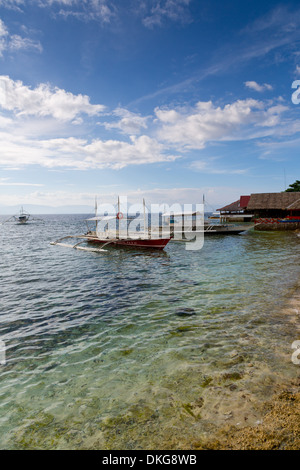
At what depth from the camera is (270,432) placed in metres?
3.85

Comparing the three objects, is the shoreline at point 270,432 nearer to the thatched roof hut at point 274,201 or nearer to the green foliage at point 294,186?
the thatched roof hut at point 274,201

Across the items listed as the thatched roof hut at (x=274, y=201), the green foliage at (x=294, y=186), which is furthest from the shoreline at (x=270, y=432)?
the green foliage at (x=294, y=186)

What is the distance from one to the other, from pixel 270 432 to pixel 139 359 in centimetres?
367

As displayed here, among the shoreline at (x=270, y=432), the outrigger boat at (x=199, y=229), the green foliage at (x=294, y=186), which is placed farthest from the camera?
the green foliage at (x=294, y=186)

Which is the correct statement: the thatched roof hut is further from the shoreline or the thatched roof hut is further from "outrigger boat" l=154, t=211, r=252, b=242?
the shoreline

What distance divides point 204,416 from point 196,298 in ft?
23.4

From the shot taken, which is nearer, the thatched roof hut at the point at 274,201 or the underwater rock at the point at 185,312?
the underwater rock at the point at 185,312

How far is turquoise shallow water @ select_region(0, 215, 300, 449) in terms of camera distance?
4.44 m

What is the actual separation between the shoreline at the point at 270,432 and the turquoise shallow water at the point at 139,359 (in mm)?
179

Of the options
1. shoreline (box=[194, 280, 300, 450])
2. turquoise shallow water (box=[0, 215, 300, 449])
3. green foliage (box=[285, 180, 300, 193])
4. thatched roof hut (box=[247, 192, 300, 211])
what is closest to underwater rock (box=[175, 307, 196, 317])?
turquoise shallow water (box=[0, 215, 300, 449])

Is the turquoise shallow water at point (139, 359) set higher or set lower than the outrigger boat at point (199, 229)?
lower

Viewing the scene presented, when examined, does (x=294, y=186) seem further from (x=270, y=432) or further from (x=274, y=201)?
(x=270, y=432)

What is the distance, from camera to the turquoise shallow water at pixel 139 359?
175 inches

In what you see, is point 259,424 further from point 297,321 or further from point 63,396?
point 297,321
